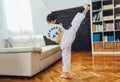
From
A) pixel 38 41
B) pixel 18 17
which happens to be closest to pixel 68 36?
pixel 38 41

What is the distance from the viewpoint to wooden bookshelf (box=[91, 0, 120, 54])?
4.43 meters

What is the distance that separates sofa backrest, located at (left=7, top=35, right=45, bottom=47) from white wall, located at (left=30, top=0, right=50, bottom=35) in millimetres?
778

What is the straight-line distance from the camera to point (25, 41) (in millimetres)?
3758

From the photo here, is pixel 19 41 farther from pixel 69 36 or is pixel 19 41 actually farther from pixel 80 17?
pixel 80 17

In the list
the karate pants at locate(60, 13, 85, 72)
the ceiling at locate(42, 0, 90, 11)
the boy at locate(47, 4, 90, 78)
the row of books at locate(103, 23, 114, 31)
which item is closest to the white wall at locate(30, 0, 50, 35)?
the ceiling at locate(42, 0, 90, 11)

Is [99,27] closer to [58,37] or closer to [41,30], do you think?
[41,30]

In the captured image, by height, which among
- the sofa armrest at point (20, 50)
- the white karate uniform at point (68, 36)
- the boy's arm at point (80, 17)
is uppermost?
the boy's arm at point (80, 17)

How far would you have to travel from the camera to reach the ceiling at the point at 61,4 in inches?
200

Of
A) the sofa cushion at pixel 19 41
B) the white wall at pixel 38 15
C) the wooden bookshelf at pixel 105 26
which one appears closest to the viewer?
the sofa cushion at pixel 19 41

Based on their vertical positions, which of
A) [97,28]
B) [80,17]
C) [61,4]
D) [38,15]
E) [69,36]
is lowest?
[69,36]

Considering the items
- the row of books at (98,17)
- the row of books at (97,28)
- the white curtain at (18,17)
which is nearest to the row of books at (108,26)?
the row of books at (97,28)

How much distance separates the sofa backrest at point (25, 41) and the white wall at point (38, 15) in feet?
2.55

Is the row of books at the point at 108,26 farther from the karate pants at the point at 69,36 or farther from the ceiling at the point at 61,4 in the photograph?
the karate pants at the point at 69,36

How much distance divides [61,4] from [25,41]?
2.14 metres
